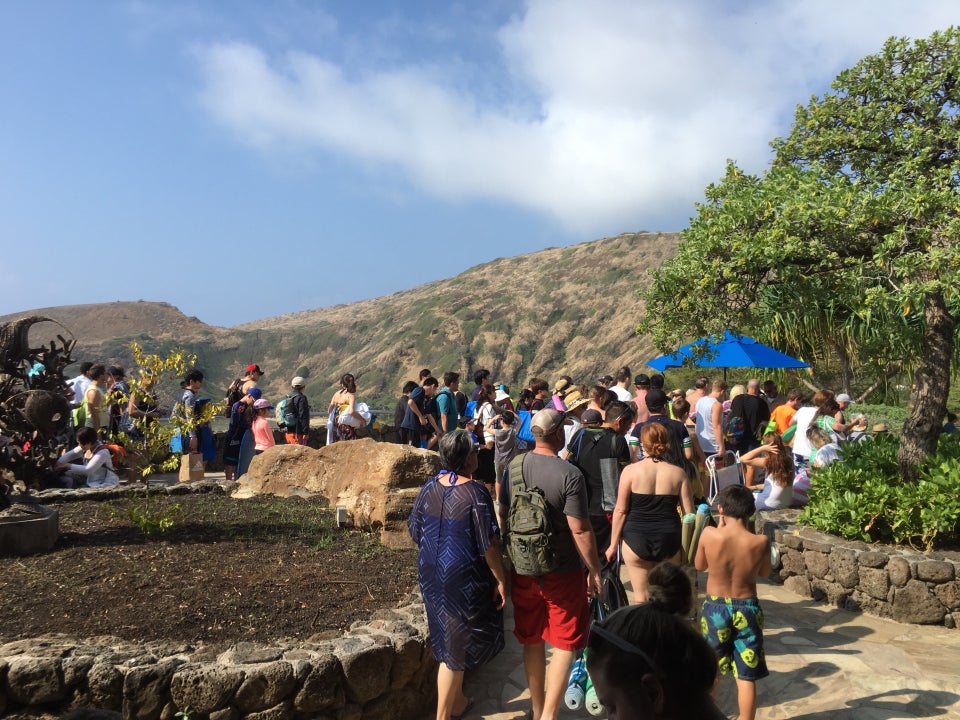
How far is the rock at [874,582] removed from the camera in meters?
6.28

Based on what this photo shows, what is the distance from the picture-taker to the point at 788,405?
34.1 ft

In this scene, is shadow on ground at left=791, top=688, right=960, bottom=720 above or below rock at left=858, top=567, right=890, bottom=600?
below

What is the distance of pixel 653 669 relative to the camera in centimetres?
163

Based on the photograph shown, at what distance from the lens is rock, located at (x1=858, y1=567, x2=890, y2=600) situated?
247 inches

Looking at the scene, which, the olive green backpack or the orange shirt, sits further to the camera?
the orange shirt

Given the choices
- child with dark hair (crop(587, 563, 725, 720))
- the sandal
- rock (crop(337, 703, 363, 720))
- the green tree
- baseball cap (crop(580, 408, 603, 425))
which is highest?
the green tree

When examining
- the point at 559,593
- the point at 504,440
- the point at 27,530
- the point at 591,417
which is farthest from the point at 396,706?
the point at 504,440

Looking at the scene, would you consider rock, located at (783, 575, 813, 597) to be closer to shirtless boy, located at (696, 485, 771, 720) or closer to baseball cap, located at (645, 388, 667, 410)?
baseball cap, located at (645, 388, 667, 410)

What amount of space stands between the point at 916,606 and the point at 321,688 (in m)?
4.83

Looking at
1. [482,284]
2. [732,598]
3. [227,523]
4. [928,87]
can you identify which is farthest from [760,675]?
[482,284]

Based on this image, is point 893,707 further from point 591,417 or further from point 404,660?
point 404,660

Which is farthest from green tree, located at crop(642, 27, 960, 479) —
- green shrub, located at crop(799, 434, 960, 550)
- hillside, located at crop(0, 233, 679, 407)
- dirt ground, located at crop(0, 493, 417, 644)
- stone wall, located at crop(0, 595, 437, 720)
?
hillside, located at crop(0, 233, 679, 407)

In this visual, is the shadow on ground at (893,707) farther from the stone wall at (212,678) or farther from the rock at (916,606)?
the stone wall at (212,678)

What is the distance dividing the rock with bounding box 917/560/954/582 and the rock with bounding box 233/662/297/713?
5040mm
